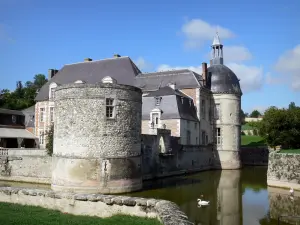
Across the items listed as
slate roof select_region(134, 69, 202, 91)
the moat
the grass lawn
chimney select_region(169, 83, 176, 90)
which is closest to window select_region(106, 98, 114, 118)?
the moat

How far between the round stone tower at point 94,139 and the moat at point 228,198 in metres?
1.55

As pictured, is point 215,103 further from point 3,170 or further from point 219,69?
point 3,170

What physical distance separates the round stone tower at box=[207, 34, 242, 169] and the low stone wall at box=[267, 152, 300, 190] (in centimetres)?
957

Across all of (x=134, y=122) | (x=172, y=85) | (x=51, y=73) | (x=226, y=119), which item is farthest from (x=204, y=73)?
(x=51, y=73)

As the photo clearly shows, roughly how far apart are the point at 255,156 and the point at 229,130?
5887mm

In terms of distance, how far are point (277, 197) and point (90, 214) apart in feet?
34.9

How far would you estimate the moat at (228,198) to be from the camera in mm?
11852

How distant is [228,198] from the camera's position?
15602 millimetres

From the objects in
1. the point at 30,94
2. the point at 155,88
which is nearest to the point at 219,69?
the point at 155,88

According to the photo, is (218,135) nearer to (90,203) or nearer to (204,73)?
(204,73)

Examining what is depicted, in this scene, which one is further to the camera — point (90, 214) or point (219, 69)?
point (219, 69)

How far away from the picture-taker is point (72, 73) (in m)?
31.7

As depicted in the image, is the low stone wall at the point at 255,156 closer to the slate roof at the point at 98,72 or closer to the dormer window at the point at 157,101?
the dormer window at the point at 157,101

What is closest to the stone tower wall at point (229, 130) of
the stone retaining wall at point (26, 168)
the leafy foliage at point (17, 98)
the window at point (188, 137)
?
the window at point (188, 137)
